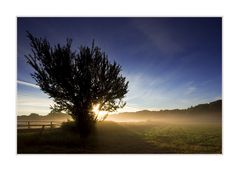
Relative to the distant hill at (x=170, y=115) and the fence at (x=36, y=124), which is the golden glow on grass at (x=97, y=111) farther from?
the fence at (x=36, y=124)

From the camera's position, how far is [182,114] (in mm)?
4035

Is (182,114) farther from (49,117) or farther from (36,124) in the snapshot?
(36,124)

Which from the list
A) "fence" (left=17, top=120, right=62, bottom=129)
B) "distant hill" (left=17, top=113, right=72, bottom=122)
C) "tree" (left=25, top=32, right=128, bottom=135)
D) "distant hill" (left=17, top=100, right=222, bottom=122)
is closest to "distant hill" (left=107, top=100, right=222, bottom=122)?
"distant hill" (left=17, top=100, right=222, bottom=122)

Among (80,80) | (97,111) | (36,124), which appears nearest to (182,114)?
(97,111)

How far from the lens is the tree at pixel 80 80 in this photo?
3992 mm

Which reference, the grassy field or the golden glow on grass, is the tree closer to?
the golden glow on grass

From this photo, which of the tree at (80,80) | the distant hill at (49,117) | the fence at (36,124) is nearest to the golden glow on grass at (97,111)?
the tree at (80,80)

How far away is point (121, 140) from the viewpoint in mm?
3998

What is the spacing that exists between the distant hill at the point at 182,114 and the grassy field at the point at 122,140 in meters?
0.09

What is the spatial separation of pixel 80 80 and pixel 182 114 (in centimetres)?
132

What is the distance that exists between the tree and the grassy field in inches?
7.1
